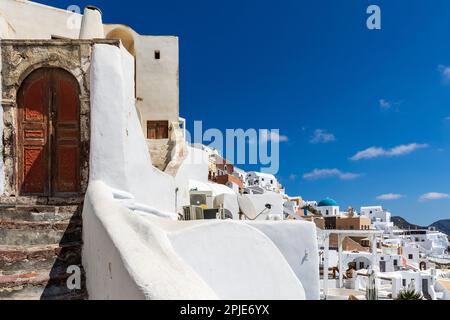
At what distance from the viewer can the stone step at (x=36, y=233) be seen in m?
4.62

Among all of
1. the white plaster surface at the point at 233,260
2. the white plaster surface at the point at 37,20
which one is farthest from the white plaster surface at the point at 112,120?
the white plaster surface at the point at 37,20

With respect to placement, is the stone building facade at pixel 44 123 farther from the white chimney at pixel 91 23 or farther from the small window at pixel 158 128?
the small window at pixel 158 128

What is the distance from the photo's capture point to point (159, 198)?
26.4ft

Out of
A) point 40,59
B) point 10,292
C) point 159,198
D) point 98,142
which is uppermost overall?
point 40,59

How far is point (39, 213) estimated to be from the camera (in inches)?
201

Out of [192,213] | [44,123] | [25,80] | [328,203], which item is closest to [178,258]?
[44,123]

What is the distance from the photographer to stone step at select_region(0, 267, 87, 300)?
12.8ft

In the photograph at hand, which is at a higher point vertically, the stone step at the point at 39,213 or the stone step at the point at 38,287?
the stone step at the point at 39,213

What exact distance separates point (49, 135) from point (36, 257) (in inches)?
97.0

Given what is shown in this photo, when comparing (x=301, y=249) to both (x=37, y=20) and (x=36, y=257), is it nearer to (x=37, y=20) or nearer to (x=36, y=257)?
(x=36, y=257)

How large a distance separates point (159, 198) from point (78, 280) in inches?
153

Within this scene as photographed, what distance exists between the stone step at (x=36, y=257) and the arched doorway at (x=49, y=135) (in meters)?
1.74
